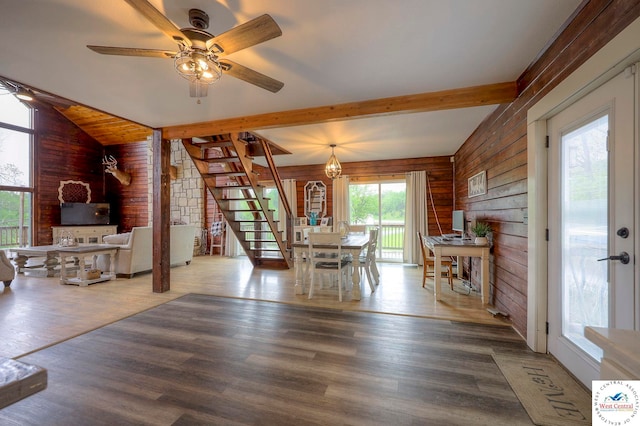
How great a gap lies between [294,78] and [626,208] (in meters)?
2.54

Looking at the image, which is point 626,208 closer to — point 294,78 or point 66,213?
point 294,78

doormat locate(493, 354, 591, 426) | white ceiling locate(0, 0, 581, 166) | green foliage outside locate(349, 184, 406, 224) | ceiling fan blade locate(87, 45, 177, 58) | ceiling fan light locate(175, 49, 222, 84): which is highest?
white ceiling locate(0, 0, 581, 166)

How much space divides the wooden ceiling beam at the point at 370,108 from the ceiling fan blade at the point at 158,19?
1.72m

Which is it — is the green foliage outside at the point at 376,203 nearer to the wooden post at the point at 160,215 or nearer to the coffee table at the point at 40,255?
the wooden post at the point at 160,215

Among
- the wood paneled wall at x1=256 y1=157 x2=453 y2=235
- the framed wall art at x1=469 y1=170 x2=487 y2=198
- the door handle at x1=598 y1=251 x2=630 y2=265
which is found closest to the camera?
the door handle at x1=598 y1=251 x2=630 y2=265

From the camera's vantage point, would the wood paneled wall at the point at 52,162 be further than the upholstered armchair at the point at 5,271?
Yes

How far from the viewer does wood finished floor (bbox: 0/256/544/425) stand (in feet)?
5.19

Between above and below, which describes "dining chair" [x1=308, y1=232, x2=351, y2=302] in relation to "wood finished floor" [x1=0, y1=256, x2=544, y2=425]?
above

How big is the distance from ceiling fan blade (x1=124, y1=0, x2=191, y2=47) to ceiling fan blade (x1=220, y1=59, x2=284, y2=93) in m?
0.26

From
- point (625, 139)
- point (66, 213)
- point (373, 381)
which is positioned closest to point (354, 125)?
point (625, 139)

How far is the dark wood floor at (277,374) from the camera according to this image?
5.11 ft

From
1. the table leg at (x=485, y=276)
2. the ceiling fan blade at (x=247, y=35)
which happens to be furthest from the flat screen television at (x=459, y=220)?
the ceiling fan blade at (x=247, y=35)

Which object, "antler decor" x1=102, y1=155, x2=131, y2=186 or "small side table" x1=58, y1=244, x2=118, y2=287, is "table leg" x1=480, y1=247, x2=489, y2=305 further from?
"antler decor" x1=102, y1=155, x2=131, y2=186
